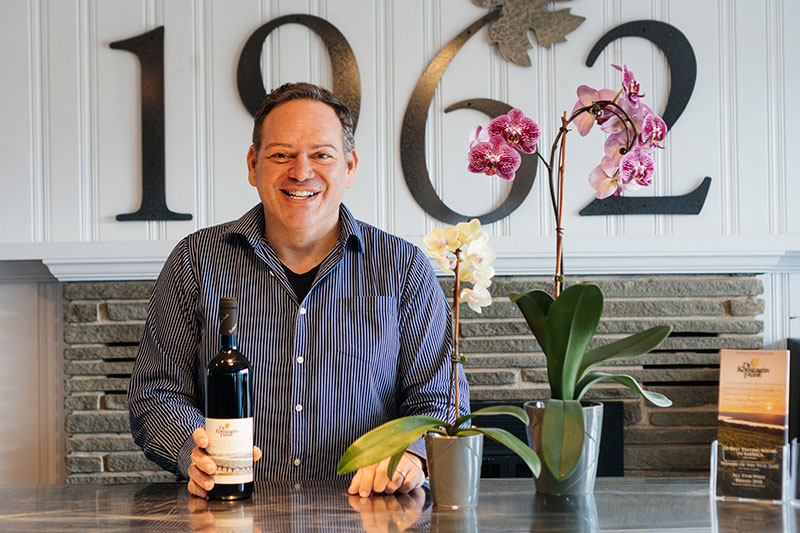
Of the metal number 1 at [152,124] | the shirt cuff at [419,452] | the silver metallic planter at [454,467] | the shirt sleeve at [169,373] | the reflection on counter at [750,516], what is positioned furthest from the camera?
the metal number 1 at [152,124]

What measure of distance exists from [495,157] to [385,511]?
1.73ft

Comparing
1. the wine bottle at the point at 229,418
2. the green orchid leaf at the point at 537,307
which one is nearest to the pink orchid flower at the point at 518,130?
the green orchid leaf at the point at 537,307

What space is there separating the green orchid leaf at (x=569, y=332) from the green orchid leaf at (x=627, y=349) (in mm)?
14

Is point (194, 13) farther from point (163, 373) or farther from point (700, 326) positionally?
point (700, 326)

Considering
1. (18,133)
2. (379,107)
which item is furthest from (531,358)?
(18,133)

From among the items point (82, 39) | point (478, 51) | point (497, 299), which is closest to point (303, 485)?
point (497, 299)

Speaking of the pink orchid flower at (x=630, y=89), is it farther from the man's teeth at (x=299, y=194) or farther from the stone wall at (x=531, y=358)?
the stone wall at (x=531, y=358)

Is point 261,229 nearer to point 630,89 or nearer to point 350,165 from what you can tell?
point 350,165

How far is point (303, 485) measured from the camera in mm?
1243

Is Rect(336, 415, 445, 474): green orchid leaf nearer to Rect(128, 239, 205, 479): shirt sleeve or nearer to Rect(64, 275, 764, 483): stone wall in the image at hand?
Rect(128, 239, 205, 479): shirt sleeve

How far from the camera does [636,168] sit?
1139mm

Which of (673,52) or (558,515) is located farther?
(673,52)

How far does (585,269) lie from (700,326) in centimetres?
47

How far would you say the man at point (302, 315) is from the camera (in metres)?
1.54
